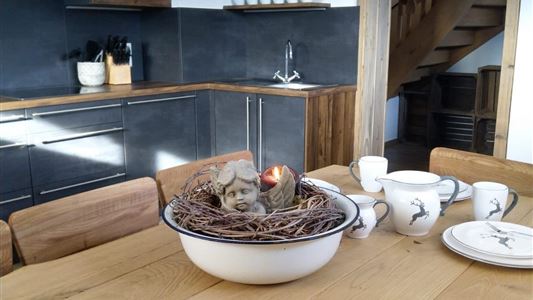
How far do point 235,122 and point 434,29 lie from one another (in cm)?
203

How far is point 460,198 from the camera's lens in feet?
5.11

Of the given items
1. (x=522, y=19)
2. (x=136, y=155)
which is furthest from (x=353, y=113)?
(x=136, y=155)

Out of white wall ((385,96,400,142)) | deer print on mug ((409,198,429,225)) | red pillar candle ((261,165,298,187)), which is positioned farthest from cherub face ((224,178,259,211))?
white wall ((385,96,400,142))

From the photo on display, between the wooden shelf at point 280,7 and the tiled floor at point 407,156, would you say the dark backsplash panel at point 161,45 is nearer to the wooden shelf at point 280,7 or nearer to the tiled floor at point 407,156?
the wooden shelf at point 280,7

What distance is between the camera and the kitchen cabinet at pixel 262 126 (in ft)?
11.1

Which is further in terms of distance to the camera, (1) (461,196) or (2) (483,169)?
(2) (483,169)

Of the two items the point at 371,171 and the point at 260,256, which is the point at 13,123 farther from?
the point at 260,256

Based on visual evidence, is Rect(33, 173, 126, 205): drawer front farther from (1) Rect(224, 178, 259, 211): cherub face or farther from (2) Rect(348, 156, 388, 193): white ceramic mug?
(1) Rect(224, 178, 259, 211): cherub face

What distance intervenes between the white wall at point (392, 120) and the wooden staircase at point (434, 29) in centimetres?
45

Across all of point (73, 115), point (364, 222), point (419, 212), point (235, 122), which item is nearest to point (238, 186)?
point (364, 222)

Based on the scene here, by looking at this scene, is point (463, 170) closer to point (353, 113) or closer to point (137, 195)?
point (137, 195)

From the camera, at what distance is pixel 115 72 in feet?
12.5

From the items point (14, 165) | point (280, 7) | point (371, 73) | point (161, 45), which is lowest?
point (14, 165)

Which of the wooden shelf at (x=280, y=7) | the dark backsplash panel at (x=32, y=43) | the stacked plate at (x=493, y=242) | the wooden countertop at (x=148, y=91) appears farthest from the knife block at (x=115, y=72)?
the stacked plate at (x=493, y=242)
